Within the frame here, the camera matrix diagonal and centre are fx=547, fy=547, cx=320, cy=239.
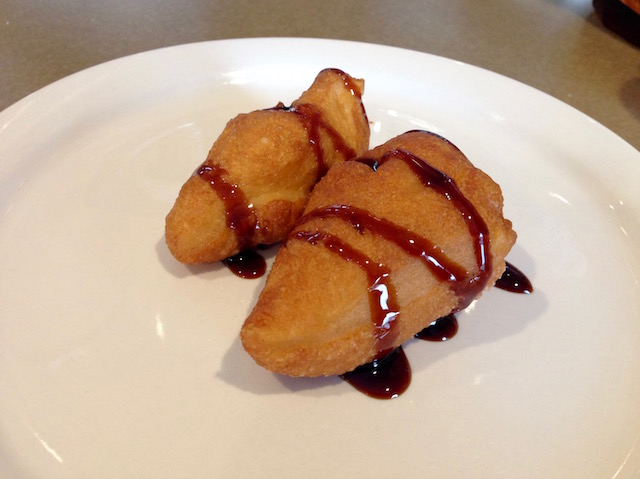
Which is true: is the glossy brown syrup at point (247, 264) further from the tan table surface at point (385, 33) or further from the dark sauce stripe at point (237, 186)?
the tan table surface at point (385, 33)

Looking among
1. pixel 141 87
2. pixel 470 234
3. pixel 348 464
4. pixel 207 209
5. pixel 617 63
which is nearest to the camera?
pixel 348 464

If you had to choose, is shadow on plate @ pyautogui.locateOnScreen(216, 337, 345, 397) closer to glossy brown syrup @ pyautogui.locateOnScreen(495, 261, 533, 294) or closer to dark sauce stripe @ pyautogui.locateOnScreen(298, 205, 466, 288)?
dark sauce stripe @ pyautogui.locateOnScreen(298, 205, 466, 288)

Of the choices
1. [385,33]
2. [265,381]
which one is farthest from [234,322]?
[385,33]

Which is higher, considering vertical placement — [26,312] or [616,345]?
[616,345]

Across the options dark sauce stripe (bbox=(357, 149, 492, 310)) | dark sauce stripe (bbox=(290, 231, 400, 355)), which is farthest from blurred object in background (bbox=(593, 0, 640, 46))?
dark sauce stripe (bbox=(290, 231, 400, 355))

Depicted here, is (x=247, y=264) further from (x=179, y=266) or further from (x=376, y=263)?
(x=376, y=263)

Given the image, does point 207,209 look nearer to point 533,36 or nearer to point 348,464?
point 348,464

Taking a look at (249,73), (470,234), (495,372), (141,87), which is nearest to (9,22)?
(141,87)

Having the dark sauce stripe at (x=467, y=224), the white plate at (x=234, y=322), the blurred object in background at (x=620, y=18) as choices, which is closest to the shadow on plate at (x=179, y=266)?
the white plate at (x=234, y=322)
